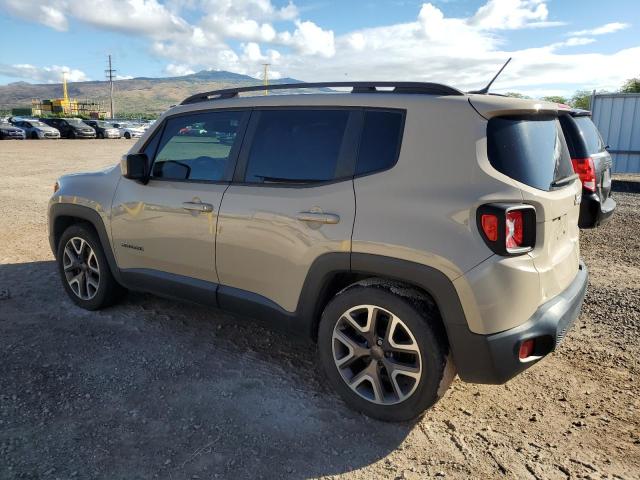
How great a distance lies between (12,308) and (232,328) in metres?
2.04

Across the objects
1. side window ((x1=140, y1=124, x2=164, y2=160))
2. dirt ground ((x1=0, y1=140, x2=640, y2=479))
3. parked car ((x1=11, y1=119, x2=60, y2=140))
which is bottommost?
dirt ground ((x1=0, y1=140, x2=640, y2=479))

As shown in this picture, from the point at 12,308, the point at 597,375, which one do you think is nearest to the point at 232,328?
the point at 12,308

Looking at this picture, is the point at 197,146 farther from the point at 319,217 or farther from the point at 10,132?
the point at 10,132

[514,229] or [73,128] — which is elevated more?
[73,128]

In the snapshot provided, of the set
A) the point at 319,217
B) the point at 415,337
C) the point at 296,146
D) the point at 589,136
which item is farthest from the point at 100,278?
the point at 589,136

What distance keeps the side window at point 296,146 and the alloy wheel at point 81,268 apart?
1926 mm

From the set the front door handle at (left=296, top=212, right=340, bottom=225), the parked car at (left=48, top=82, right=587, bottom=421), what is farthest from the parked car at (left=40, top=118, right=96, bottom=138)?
the front door handle at (left=296, top=212, right=340, bottom=225)

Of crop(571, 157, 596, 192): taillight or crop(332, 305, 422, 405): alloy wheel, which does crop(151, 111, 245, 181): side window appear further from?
crop(571, 157, 596, 192): taillight

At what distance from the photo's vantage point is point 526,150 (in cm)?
272

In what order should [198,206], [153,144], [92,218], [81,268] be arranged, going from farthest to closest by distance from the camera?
[81,268], [92,218], [153,144], [198,206]

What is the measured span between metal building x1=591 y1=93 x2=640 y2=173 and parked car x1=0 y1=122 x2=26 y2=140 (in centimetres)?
3426

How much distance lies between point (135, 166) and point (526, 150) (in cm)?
271

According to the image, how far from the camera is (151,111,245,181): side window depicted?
11.7ft

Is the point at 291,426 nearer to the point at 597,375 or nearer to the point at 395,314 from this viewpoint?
the point at 395,314
